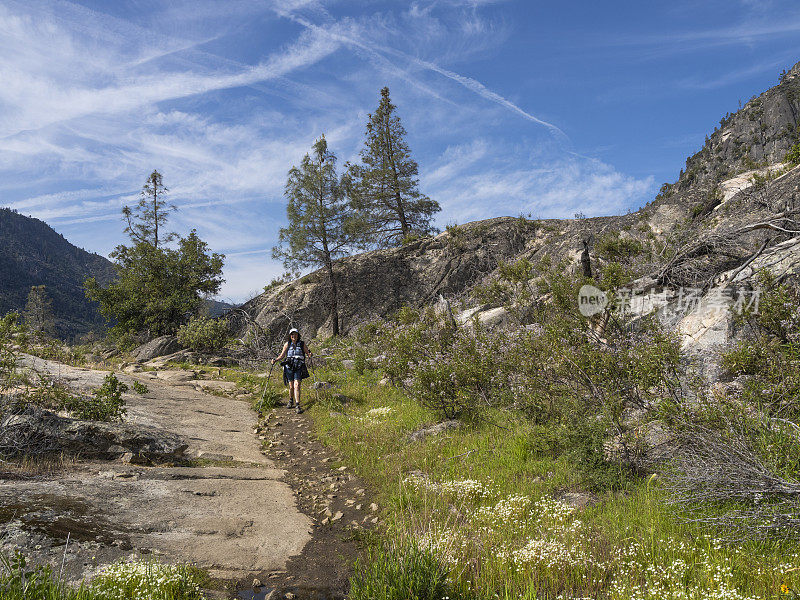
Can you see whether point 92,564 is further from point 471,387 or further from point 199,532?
point 471,387

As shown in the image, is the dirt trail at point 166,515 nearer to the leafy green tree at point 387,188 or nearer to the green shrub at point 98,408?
the green shrub at point 98,408

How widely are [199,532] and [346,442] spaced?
4.19 metres

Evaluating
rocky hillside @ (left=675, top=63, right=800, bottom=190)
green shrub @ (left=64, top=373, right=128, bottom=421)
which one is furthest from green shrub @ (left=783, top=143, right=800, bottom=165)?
rocky hillside @ (left=675, top=63, right=800, bottom=190)

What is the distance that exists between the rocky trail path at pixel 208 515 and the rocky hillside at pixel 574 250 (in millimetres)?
9563

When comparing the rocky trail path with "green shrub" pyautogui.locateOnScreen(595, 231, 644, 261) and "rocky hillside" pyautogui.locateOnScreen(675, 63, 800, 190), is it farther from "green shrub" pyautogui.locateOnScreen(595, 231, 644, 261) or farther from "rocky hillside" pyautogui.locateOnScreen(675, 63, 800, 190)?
"rocky hillside" pyautogui.locateOnScreen(675, 63, 800, 190)

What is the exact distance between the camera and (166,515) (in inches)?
201

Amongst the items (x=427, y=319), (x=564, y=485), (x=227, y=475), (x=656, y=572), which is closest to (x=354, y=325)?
(x=427, y=319)

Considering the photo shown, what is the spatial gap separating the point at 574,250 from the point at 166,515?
16949 millimetres

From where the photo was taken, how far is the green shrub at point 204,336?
80.2 feet

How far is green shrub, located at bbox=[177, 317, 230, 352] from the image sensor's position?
24438 millimetres

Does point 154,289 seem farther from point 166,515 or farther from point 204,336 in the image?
point 166,515

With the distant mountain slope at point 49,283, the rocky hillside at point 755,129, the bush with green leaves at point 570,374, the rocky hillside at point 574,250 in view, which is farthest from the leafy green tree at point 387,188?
the distant mountain slope at point 49,283

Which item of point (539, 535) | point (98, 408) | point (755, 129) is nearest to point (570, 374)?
point (539, 535)

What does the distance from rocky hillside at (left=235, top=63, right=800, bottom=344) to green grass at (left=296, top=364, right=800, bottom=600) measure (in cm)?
681
